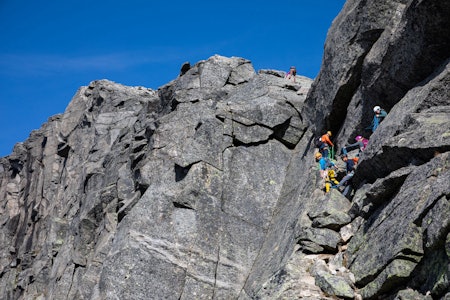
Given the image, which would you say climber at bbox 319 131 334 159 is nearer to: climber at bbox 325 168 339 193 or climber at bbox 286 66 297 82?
climber at bbox 325 168 339 193

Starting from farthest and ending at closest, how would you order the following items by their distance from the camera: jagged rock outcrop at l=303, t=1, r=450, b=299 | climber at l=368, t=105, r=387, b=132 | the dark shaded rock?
climber at l=368, t=105, r=387, b=132
the dark shaded rock
jagged rock outcrop at l=303, t=1, r=450, b=299

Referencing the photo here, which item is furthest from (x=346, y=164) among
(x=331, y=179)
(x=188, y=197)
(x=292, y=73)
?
(x=292, y=73)

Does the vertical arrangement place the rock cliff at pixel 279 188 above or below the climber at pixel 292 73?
below

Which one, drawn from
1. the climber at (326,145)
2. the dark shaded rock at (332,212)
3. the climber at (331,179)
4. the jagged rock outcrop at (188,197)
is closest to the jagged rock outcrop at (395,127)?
the dark shaded rock at (332,212)

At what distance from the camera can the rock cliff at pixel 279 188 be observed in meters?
24.5

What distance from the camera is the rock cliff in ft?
80.5

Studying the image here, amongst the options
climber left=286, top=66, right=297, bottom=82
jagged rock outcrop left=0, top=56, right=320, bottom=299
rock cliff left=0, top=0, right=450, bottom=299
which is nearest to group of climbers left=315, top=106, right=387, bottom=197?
rock cliff left=0, top=0, right=450, bottom=299

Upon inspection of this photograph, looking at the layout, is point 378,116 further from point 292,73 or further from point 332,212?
point 292,73

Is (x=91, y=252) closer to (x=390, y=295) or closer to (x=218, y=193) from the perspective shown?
(x=218, y=193)

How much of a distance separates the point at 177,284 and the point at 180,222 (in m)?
4.39

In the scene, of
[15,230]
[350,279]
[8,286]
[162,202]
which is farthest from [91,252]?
[15,230]

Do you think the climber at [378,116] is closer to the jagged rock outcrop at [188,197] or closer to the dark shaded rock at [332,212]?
the dark shaded rock at [332,212]

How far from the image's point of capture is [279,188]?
41.4 m

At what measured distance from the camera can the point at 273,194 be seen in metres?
41.0
